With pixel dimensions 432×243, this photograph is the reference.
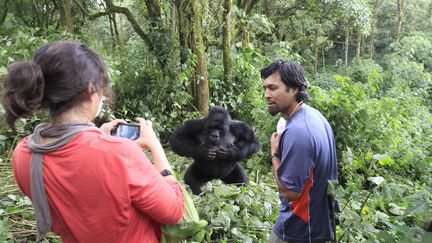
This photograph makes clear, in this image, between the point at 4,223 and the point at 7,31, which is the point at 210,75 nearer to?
the point at 7,31

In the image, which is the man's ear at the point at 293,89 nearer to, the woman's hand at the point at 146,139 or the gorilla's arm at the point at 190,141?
the woman's hand at the point at 146,139

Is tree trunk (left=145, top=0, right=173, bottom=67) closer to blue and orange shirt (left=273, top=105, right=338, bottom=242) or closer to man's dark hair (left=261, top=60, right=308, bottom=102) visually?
man's dark hair (left=261, top=60, right=308, bottom=102)

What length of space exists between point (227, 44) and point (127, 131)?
4548 mm

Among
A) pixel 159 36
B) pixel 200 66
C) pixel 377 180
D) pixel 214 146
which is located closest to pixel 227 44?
pixel 200 66

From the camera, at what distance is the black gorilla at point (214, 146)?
344cm

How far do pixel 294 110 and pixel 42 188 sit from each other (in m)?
1.39

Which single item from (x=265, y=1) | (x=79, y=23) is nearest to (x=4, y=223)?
(x=79, y=23)

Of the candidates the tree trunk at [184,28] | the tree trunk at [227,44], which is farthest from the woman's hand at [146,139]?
the tree trunk at [227,44]

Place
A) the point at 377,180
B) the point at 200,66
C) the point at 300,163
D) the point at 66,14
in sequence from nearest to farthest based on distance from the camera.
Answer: the point at 377,180, the point at 300,163, the point at 200,66, the point at 66,14

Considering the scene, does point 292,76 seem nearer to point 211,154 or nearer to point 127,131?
point 127,131

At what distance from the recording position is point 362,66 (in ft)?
45.6

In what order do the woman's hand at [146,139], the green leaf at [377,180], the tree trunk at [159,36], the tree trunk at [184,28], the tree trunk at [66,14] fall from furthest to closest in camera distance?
1. the tree trunk at [66,14]
2. the tree trunk at [159,36]
3. the tree trunk at [184,28]
4. the green leaf at [377,180]
5. the woman's hand at [146,139]

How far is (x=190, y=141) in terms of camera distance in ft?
12.0

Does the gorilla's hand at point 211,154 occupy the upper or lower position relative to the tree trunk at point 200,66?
lower
